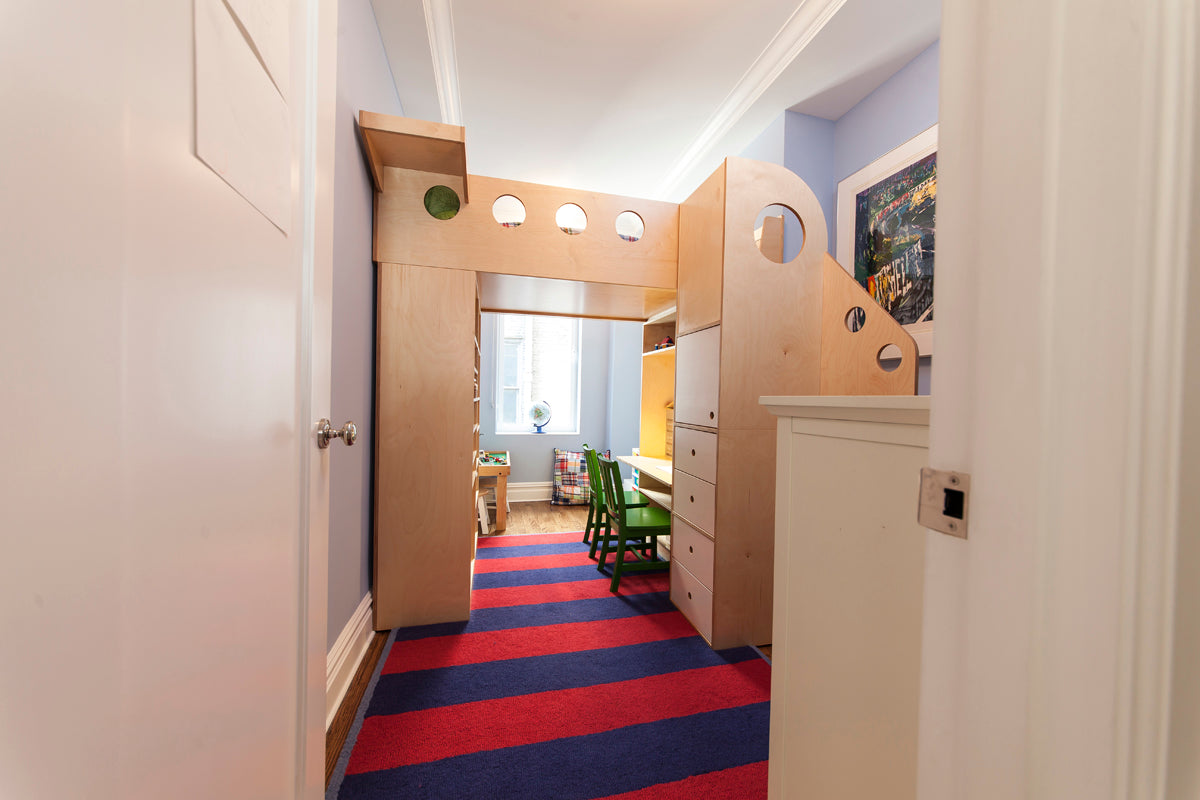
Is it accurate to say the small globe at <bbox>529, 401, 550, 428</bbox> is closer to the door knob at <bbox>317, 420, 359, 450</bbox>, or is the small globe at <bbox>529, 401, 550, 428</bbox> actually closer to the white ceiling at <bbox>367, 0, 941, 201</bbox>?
the white ceiling at <bbox>367, 0, 941, 201</bbox>

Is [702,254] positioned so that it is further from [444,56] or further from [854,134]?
[444,56]

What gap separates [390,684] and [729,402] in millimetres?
1780

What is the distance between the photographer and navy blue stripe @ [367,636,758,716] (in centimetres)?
164

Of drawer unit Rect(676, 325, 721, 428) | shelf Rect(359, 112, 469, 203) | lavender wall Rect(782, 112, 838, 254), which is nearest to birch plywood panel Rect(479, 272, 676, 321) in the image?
drawer unit Rect(676, 325, 721, 428)

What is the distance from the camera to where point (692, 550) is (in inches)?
88.0

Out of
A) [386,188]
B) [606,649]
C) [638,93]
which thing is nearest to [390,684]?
[606,649]

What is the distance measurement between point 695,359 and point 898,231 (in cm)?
108

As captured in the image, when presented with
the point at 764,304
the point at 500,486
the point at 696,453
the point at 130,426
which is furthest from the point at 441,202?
the point at 500,486

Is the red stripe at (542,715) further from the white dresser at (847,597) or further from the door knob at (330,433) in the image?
the door knob at (330,433)

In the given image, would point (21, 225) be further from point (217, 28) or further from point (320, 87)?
point (320, 87)

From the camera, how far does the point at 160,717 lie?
40 cm

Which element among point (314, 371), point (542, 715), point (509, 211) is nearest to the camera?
point (314, 371)

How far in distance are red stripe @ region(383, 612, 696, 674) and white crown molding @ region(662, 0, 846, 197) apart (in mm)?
2802

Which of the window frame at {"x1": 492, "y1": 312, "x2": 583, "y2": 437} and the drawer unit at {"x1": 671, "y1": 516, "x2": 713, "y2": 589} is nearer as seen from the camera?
the drawer unit at {"x1": 671, "y1": 516, "x2": 713, "y2": 589}
